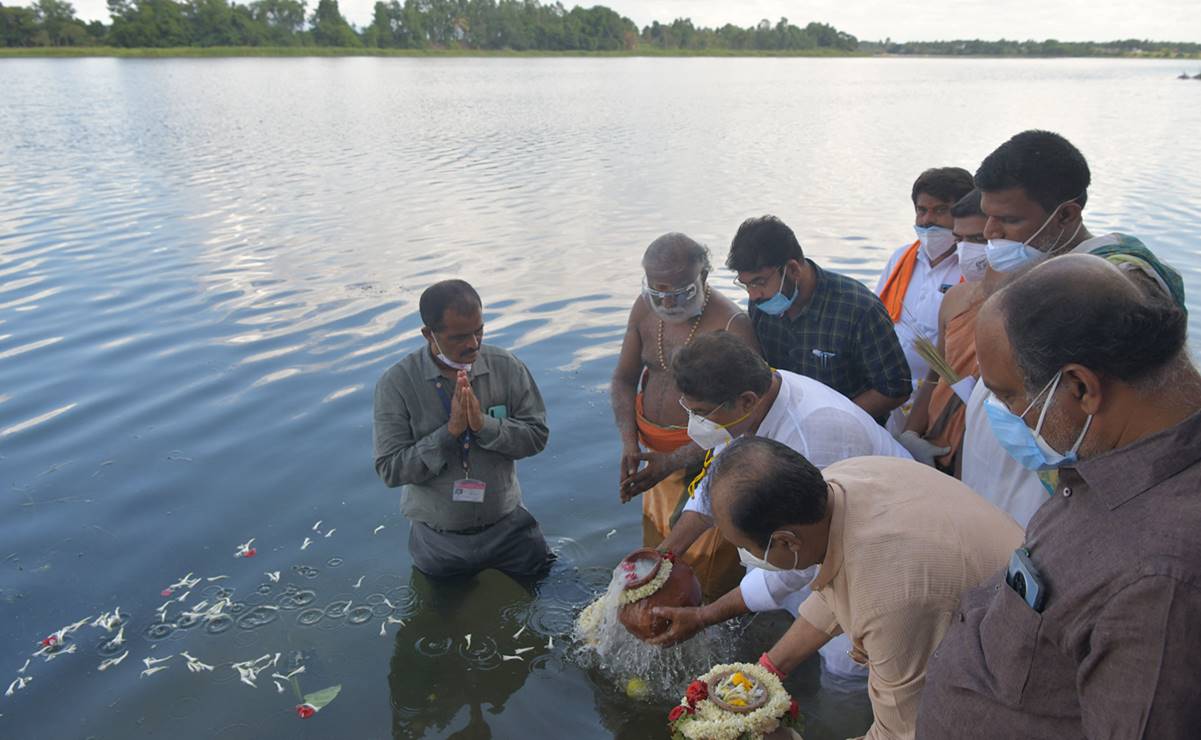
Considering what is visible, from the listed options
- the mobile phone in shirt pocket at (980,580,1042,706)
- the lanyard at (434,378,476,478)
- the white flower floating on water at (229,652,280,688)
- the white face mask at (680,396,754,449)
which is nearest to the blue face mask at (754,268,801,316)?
the white face mask at (680,396,754,449)

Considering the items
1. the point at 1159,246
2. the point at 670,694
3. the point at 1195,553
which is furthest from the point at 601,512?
the point at 1159,246

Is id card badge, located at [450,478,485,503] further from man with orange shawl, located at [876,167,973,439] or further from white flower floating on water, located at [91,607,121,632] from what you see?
man with orange shawl, located at [876,167,973,439]

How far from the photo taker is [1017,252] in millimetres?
4195

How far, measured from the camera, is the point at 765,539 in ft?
9.57

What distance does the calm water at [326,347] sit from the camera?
5.09m

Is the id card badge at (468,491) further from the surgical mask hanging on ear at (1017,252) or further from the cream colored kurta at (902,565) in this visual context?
the surgical mask hanging on ear at (1017,252)

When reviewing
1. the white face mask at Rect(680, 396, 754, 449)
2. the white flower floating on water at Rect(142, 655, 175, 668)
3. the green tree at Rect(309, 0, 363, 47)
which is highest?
the green tree at Rect(309, 0, 363, 47)

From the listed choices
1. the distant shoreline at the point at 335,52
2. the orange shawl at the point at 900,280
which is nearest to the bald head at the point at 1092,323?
the orange shawl at the point at 900,280

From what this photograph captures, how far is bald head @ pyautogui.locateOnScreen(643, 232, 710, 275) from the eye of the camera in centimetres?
541

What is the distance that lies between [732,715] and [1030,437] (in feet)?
5.97

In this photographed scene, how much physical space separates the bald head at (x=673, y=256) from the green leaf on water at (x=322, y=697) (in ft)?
10.9

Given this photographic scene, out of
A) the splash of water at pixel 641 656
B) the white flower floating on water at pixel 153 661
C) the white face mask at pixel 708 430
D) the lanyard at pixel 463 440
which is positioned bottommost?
the white flower floating on water at pixel 153 661

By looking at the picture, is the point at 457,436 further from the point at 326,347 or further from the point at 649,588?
the point at 326,347

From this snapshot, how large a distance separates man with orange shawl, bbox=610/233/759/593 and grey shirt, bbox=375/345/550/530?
0.83 metres
